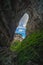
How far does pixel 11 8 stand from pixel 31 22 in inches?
15.5

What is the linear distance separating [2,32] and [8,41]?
0.09 meters

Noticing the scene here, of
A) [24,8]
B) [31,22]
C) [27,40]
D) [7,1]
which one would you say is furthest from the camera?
[31,22]

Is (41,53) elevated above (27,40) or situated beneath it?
situated beneath

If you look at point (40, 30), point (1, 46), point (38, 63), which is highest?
point (40, 30)

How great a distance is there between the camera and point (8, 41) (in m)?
1.12

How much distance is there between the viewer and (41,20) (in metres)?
1.33

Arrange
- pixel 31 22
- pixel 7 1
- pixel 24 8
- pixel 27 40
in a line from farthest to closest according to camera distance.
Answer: pixel 31 22 < pixel 27 40 < pixel 24 8 < pixel 7 1

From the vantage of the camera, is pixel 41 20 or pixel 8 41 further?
pixel 41 20

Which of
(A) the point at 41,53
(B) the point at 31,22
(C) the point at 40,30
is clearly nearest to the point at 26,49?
(A) the point at 41,53

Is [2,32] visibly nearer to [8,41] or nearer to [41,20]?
[8,41]

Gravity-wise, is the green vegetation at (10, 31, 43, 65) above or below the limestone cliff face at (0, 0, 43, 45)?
below

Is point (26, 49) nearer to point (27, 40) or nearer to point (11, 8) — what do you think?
point (27, 40)

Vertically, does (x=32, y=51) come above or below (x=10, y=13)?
below

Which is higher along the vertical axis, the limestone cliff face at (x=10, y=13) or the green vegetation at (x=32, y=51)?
the limestone cliff face at (x=10, y=13)
